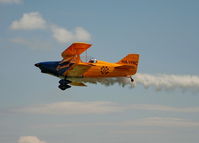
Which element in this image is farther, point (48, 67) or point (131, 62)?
point (131, 62)

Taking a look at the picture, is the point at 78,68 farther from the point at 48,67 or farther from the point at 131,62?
the point at 131,62

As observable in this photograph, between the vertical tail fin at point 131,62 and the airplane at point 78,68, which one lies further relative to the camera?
the vertical tail fin at point 131,62

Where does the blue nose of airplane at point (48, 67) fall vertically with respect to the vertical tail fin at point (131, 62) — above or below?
below

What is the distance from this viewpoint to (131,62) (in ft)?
202

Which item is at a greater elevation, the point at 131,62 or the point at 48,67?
the point at 131,62

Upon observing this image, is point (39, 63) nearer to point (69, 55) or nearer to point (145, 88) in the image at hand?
point (69, 55)

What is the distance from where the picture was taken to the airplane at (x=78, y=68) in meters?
58.2

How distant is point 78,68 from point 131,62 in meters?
6.76

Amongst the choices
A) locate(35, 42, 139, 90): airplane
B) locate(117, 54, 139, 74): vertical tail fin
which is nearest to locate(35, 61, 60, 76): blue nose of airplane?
locate(35, 42, 139, 90): airplane

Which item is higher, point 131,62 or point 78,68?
point 131,62

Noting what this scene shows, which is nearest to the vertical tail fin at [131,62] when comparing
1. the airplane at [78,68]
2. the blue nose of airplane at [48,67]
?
the airplane at [78,68]

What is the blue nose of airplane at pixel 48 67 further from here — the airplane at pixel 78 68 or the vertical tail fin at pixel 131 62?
the vertical tail fin at pixel 131 62

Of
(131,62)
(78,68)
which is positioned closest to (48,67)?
(78,68)

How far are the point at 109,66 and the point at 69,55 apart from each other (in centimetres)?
466
